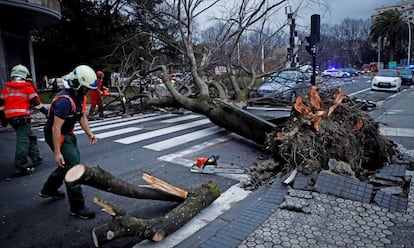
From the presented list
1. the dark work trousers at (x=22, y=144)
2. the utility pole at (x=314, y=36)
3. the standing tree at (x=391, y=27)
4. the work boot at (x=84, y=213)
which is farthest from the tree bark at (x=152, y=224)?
the standing tree at (x=391, y=27)

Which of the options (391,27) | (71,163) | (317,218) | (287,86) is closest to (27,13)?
(287,86)

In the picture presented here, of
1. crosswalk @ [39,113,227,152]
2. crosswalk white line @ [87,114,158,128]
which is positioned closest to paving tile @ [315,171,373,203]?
crosswalk @ [39,113,227,152]

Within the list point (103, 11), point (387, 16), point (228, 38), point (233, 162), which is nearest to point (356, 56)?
point (387, 16)

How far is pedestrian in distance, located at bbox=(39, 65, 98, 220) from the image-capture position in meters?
3.44

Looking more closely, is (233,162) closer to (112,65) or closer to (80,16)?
(112,65)

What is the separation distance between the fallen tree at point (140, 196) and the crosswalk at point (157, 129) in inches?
119

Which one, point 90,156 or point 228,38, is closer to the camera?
point 90,156

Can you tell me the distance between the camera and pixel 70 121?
11.9 feet

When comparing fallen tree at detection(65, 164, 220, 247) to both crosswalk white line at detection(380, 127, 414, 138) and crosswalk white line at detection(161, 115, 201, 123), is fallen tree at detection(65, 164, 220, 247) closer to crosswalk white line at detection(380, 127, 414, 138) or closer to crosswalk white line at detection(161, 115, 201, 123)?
crosswalk white line at detection(380, 127, 414, 138)

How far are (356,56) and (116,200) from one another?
80.0 meters

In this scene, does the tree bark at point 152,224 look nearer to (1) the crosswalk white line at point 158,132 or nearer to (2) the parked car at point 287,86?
(1) the crosswalk white line at point 158,132

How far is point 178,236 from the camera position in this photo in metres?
3.21

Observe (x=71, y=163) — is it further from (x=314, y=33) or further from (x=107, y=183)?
(x=314, y=33)

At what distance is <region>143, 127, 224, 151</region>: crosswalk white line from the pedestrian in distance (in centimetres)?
311
